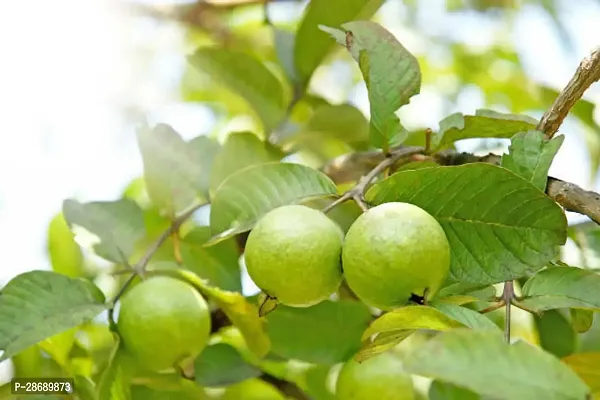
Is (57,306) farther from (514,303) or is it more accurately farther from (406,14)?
(406,14)

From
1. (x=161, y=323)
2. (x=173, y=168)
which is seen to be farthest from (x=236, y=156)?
(x=161, y=323)

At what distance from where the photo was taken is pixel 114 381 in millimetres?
992

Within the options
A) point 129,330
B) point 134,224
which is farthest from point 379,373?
point 134,224

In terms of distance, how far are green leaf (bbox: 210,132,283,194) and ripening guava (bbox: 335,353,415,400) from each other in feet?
1.23

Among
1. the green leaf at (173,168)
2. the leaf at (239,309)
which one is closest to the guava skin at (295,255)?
the leaf at (239,309)

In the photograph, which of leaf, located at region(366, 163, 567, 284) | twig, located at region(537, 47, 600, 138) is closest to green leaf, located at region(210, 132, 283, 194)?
leaf, located at region(366, 163, 567, 284)

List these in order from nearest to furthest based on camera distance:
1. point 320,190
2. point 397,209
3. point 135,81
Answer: point 397,209, point 320,190, point 135,81

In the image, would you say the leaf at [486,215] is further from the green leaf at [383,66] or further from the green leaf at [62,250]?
the green leaf at [62,250]

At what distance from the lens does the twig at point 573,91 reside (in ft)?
2.84

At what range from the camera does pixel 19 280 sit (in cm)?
100

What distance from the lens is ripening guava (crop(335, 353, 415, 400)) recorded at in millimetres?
1002

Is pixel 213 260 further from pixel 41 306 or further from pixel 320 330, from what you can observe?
pixel 41 306

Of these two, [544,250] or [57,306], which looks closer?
[544,250]

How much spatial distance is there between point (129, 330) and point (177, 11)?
1.26m
